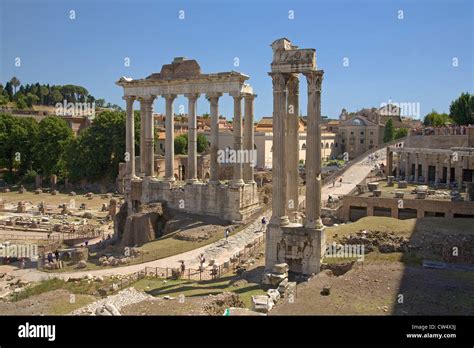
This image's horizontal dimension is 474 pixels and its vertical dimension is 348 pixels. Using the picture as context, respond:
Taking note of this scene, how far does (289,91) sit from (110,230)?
24.5 metres

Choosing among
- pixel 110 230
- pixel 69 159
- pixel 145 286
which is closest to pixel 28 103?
pixel 69 159

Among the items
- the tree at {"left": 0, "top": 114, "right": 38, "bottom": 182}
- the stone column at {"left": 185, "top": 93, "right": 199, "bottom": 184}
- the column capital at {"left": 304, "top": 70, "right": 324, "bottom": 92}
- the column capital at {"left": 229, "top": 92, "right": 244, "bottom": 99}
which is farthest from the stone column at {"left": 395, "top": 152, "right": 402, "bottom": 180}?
the tree at {"left": 0, "top": 114, "right": 38, "bottom": 182}

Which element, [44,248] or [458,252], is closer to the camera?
[458,252]

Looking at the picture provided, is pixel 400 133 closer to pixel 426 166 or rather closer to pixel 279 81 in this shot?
pixel 426 166

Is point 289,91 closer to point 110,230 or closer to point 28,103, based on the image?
point 110,230

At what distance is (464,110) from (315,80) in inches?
2266

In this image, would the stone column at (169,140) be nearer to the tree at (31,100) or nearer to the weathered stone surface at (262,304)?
the weathered stone surface at (262,304)

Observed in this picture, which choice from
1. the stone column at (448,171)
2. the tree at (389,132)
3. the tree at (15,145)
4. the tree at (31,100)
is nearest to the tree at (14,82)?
the tree at (31,100)

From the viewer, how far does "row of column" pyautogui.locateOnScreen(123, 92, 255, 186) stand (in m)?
34.4

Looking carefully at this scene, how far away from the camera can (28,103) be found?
134750 mm

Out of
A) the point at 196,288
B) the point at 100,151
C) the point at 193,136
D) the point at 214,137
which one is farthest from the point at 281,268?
the point at 100,151

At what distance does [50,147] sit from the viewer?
241 feet

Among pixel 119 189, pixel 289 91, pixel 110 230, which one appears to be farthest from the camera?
pixel 119 189

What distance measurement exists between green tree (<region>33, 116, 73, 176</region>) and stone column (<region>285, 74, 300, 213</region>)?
183 feet
